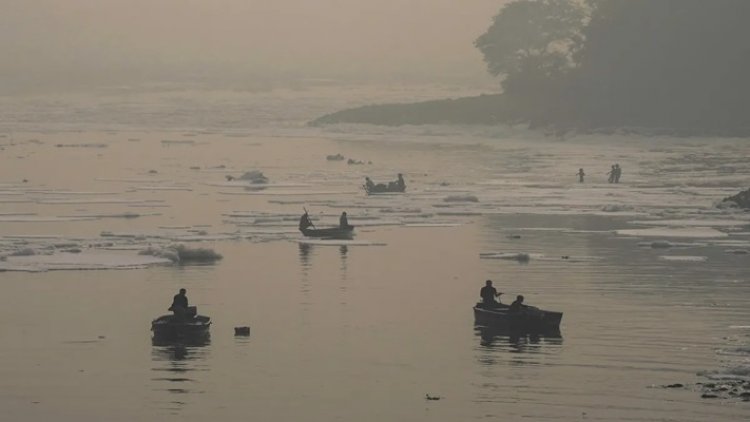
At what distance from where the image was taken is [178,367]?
33.3 metres

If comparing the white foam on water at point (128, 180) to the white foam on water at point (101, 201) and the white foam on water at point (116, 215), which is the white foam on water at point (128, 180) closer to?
the white foam on water at point (101, 201)

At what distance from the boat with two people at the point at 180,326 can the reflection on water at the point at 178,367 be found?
0.29 feet

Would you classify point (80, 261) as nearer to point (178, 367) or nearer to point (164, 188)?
point (178, 367)

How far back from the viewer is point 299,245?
55969 mm

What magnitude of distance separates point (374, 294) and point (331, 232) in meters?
13.4

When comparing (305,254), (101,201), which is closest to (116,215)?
(101,201)

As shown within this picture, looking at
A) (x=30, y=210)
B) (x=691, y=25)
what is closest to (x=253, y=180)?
(x=30, y=210)

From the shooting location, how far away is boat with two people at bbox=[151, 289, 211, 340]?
36094 mm

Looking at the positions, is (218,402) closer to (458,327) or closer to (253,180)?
(458,327)

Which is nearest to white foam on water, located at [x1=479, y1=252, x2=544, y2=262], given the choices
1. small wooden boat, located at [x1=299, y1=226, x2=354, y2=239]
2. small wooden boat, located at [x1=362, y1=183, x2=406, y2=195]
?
small wooden boat, located at [x1=299, y1=226, x2=354, y2=239]

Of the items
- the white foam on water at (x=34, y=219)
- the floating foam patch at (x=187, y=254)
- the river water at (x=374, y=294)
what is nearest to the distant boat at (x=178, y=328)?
the river water at (x=374, y=294)

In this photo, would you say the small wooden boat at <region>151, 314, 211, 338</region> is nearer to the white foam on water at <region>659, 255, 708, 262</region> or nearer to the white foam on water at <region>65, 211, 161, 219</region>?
the white foam on water at <region>659, 255, 708, 262</region>

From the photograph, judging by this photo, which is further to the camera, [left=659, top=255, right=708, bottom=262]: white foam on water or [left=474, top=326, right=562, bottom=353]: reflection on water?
[left=659, top=255, right=708, bottom=262]: white foam on water

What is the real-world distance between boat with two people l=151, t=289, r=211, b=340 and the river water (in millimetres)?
411
